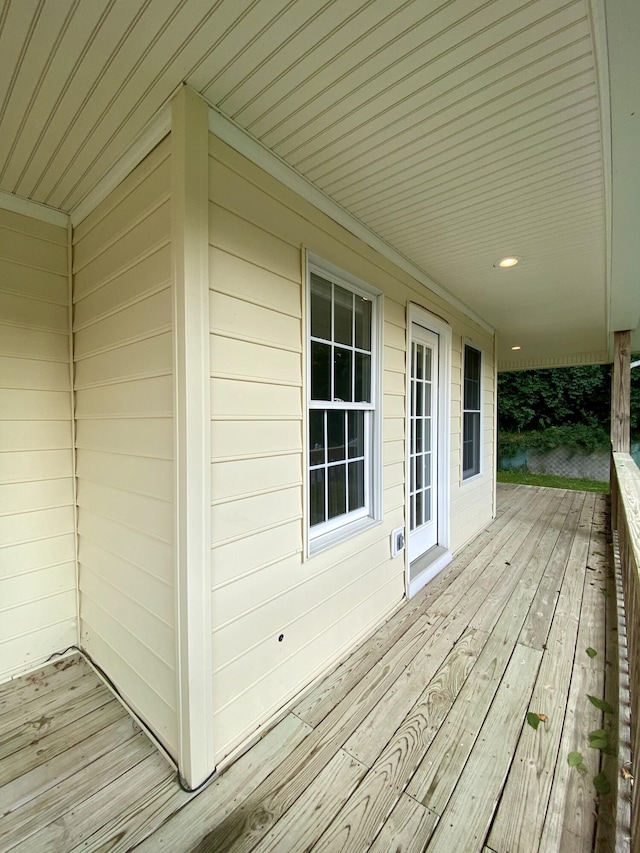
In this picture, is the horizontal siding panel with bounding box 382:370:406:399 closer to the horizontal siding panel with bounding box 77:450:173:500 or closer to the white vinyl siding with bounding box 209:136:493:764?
the white vinyl siding with bounding box 209:136:493:764

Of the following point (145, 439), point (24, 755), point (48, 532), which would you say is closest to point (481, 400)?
point (145, 439)

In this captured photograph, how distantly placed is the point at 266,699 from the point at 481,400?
4216 millimetres

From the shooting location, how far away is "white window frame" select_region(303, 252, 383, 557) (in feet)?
6.02

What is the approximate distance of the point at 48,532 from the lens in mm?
2059

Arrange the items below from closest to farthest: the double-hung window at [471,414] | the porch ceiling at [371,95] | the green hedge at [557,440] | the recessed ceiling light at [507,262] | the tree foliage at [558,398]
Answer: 1. the porch ceiling at [371,95]
2. the recessed ceiling light at [507,262]
3. the double-hung window at [471,414]
4. the green hedge at [557,440]
5. the tree foliage at [558,398]

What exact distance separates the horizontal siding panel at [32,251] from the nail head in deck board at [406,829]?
121 inches

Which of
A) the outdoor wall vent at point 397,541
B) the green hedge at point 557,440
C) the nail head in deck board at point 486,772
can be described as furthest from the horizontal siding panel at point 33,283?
the green hedge at point 557,440

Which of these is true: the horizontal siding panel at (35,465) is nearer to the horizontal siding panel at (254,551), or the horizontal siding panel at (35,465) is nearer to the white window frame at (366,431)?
the horizontal siding panel at (254,551)

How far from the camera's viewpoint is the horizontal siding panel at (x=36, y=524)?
1.92 metres

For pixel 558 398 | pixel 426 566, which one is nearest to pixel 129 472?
pixel 426 566

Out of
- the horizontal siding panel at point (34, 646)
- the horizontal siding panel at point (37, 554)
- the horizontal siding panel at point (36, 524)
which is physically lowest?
the horizontal siding panel at point (34, 646)

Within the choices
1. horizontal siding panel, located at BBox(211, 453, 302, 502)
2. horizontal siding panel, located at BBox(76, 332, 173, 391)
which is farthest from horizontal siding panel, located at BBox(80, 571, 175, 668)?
horizontal siding panel, located at BBox(76, 332, 173, 391)

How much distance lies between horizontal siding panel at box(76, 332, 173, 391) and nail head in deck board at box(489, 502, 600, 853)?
82.3 inches

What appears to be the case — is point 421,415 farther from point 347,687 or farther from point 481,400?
point 347,687
